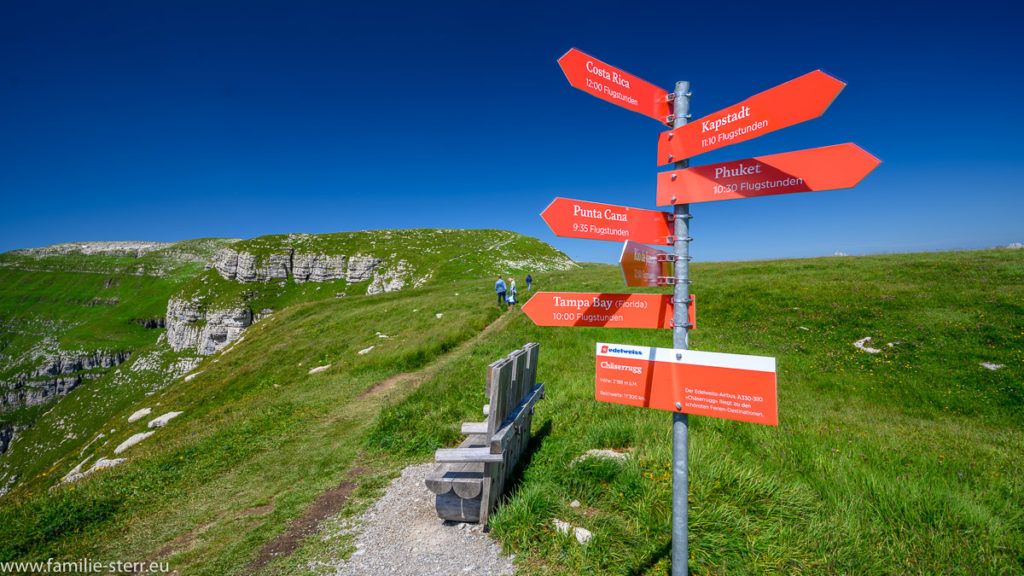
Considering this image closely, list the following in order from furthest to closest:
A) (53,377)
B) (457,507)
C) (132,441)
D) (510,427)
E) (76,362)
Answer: (76,362), (53,377), (132,441), (510,427), (457,507)

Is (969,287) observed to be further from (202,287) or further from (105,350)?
(105,350)

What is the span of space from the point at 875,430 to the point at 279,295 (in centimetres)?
11596

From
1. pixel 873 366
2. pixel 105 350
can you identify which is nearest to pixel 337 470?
pixel 873 366

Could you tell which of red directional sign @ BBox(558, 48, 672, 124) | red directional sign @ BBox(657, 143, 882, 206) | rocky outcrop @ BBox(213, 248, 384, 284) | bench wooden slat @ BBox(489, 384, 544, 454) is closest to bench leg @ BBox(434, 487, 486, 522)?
bench wooden slat @ BBox(489, 384, 544, 454)

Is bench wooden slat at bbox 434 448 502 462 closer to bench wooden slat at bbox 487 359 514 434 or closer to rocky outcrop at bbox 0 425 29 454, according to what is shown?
bench wooden slat at bbox 487 359 514 434

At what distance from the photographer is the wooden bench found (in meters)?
4.49

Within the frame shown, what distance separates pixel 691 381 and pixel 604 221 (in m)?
1.34

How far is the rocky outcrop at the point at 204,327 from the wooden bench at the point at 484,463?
10747 centimetres

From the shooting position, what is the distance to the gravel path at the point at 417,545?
397cm

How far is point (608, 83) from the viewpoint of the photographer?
3.04 metres

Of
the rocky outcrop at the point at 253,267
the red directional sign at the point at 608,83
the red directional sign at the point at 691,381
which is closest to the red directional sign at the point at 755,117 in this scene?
the red directional sign at the point at 608,83

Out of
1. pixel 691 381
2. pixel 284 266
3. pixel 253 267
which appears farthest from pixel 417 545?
pixel 253 267

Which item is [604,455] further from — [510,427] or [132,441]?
[132,441]

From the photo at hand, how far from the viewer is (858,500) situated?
13.7ft
